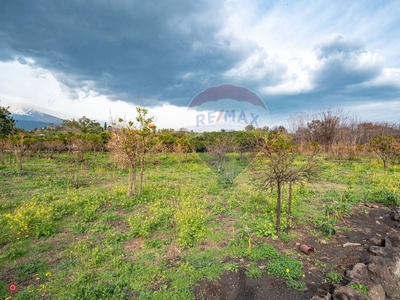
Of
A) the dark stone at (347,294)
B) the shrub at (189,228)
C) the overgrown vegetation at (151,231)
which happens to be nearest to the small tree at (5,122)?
the overgrown vegetation at (151,231)

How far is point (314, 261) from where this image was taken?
4.27 meters

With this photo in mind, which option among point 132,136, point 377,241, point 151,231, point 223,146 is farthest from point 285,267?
point 223,146

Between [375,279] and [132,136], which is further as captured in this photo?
[132,136]

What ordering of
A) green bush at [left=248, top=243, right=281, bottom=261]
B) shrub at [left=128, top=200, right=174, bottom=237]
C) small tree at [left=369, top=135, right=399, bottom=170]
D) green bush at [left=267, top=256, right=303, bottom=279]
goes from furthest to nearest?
small tree at [left=369, top=135, right=399, bottom=170]
shrub at [left=128, top=200, right=174, bottom=237]
green bush at [left=248, top=243, right=281, bottom=261]
green bush at [left=267, top=256, right=303, bottom=279]

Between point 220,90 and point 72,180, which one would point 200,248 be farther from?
point 72,180

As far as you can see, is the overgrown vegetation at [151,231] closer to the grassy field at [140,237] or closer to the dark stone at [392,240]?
the grassy field at [140,237]

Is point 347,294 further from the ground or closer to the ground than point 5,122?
closer to the ground

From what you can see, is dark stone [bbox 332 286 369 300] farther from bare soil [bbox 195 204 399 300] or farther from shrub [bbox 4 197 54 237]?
shrub [bbox 4 197 54 237]

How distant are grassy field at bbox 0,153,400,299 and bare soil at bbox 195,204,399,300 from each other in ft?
0.54

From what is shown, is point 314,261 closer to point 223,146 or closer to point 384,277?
point 384,277

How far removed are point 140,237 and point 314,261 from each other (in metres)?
3.81

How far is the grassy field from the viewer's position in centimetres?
362

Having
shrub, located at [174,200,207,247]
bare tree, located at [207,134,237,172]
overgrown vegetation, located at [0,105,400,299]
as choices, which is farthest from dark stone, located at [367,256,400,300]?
bare tree, located at [207,134,237,172]

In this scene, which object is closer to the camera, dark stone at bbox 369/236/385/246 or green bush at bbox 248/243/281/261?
green bush at bbox 248/243/281/261
